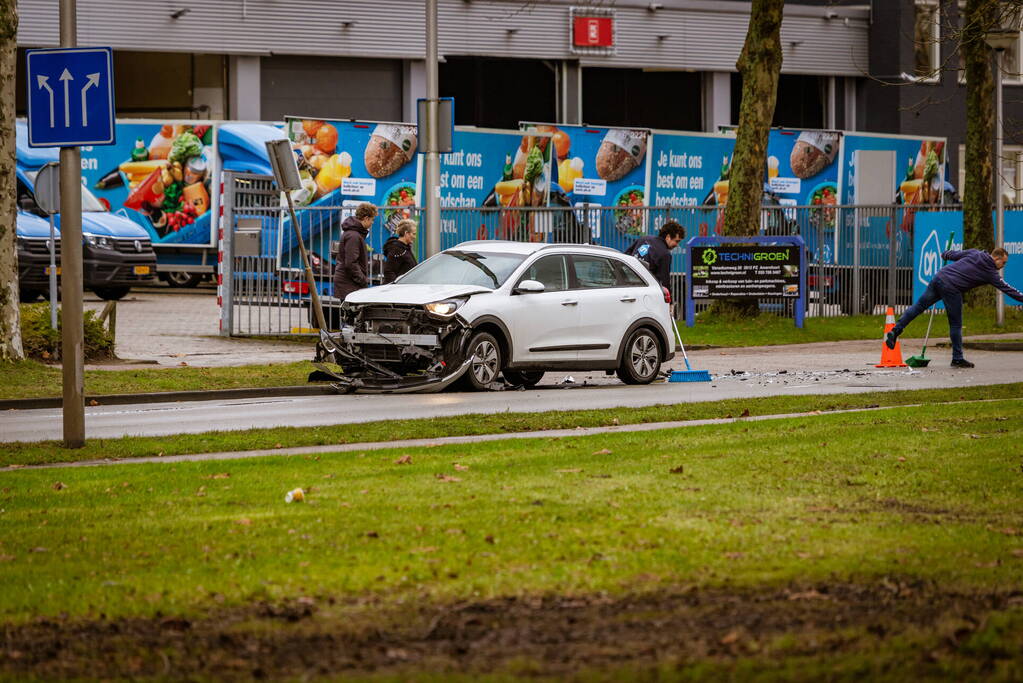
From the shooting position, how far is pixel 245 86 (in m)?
39.6

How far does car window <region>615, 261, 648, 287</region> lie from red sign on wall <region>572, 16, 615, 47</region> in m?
25.3

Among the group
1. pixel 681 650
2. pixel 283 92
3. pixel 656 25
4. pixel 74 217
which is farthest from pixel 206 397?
pixel 656 25

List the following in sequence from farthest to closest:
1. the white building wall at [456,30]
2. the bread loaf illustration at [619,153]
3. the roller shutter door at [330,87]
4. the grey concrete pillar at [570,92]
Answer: the grey concrete pillar at [570,92] < the roller shutter door at [330,87] < the white building wall at [456,30] < the bread loaf illustration at [619,153]

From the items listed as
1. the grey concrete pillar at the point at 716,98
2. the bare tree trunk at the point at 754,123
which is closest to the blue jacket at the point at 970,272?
the bare tree trunk at the point at 754,123

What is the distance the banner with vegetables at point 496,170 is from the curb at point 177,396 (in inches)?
447

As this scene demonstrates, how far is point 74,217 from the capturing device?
37.7ft

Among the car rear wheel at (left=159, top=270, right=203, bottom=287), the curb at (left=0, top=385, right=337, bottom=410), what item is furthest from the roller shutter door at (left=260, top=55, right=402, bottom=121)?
the curb at (left=0, top=385, right=337, bottom=410)

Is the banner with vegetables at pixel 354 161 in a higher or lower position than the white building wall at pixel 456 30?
lower

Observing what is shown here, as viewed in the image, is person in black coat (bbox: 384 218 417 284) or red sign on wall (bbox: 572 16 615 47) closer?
person in black coat (bbox: 384 218 417 284)

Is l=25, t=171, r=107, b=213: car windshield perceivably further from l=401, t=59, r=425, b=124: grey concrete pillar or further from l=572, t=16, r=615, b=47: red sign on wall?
l=572, t=16, r=615, b=47: red sign on wall

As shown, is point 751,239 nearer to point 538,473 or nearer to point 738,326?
point 738,326

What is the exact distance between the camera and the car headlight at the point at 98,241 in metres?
29.0

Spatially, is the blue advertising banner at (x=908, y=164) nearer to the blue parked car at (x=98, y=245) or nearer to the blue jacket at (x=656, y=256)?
the blue jacket at (x=656, y=256)

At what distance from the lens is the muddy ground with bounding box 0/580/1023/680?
529 cm
